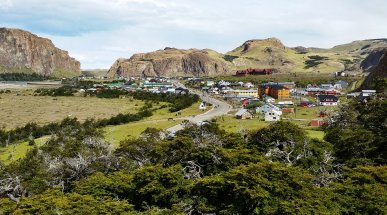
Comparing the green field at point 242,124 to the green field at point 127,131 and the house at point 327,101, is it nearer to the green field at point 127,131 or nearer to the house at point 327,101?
the green field at point 127,131

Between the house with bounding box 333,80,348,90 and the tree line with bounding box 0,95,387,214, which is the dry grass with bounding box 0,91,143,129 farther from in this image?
the house with bounding box 333,80,348,90

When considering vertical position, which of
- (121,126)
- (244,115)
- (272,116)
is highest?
(272,116)

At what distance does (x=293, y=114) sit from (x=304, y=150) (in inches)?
2473

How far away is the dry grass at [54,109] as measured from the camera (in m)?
108

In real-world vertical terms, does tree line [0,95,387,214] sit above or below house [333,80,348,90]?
above

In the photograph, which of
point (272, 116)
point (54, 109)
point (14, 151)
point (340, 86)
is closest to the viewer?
point (14, 151)

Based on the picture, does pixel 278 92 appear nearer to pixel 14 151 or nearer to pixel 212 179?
pixel 14 151

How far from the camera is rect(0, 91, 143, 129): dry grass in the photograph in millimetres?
108062

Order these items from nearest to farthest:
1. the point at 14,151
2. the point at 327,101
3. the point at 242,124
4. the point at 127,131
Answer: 1. the point at 14,151
2. the point at 127,131
3. the point at 242,124
4. the point at 327,101

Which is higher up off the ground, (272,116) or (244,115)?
(272,116)

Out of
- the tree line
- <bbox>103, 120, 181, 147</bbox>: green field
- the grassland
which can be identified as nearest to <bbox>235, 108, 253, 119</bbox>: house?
<bbox>103, 120, 181, 147</bbox>: green field

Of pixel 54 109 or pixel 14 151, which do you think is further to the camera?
pixel 54 109

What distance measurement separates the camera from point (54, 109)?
128m

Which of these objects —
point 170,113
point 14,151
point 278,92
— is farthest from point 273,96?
point 14,151
